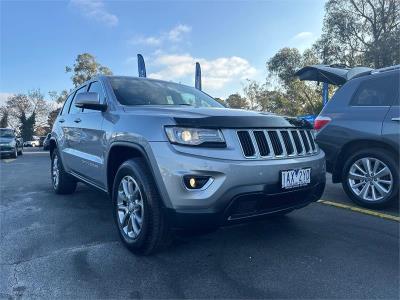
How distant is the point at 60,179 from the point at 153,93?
2541 millimetres

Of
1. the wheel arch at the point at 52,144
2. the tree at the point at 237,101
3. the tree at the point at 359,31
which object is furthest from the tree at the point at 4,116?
the wheel arch at the point at 52,144

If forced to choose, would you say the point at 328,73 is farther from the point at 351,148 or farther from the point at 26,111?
the point at 26,111

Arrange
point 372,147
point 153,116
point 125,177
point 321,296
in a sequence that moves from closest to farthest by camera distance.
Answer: point 321,296, point 153,116, point 125,177, point 372,147

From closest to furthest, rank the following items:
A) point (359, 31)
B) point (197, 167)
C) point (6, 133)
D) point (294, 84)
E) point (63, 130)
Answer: point (197, 167) → point (63, 130) → point (6, 133) → point (359, 31) → point (294, 84)

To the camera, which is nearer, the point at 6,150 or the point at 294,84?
the point at 6,150

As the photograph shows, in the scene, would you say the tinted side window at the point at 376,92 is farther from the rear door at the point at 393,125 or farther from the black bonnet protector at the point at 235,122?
the black bonnet protector at the point at 235,122

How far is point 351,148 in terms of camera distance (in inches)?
185

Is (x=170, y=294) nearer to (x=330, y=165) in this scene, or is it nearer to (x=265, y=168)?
(x=265, y=168)

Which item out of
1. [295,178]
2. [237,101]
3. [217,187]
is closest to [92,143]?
[217,187]

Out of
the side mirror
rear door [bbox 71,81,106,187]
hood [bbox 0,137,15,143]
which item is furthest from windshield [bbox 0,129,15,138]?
the side mirror

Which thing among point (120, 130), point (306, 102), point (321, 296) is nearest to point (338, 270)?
point (321, 296)

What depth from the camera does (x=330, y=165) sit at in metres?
4.86

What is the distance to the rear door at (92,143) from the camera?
12.5ft

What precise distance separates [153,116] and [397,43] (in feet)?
75.2
